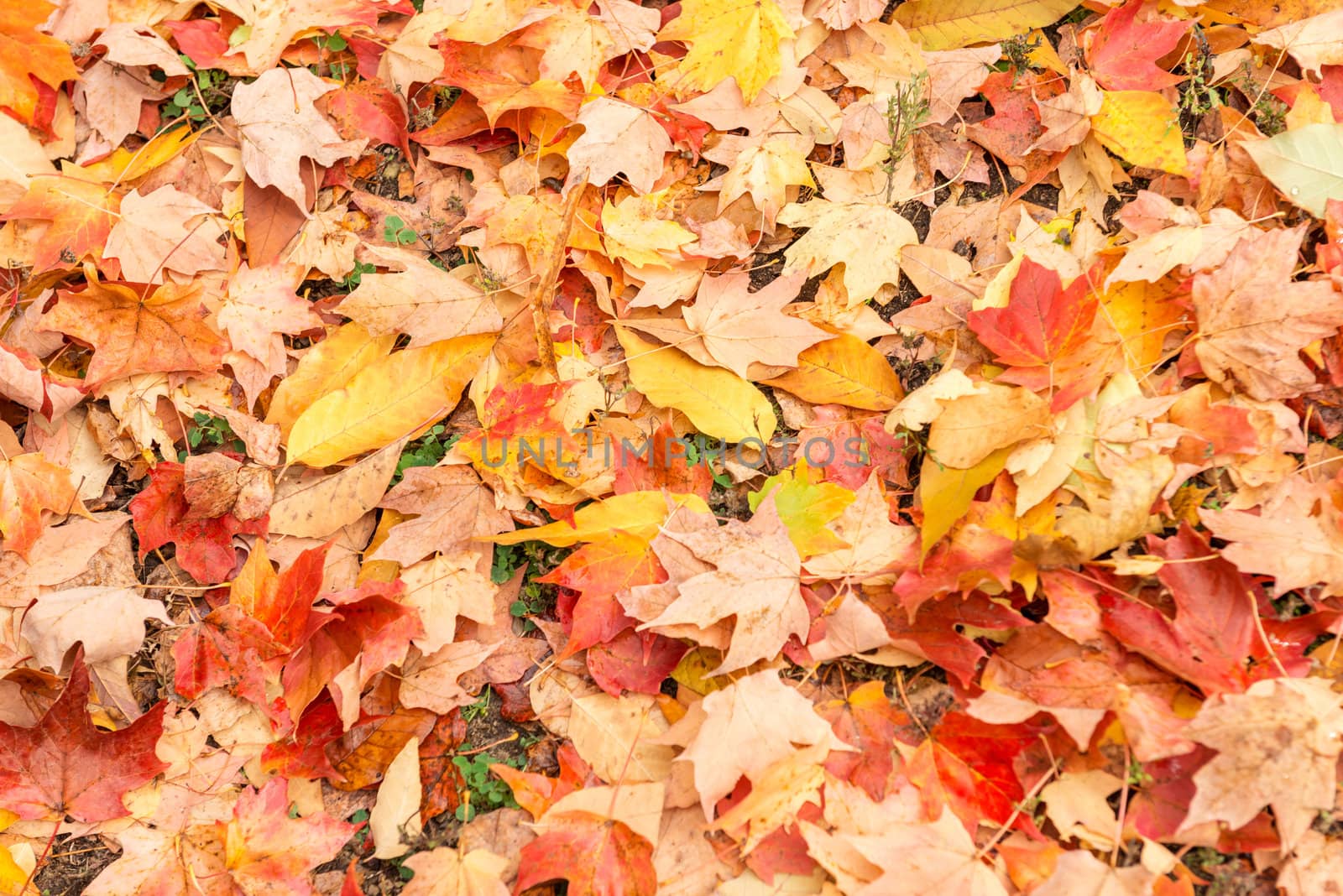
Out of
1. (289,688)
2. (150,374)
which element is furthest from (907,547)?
(150,374)

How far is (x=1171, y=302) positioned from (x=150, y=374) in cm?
192

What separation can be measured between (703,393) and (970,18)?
1.02 m

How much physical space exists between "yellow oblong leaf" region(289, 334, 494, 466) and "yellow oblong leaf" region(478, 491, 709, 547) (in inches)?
A: 11.5

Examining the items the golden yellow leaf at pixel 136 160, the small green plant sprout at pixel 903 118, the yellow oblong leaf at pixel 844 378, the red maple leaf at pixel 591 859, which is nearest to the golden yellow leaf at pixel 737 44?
the small green plant sprout at pixel 903 118

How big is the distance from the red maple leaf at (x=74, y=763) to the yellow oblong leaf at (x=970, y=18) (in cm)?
198

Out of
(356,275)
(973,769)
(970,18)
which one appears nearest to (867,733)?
(973,769)

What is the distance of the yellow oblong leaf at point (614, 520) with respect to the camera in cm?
160

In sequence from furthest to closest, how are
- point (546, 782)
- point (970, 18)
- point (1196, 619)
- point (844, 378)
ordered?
point (970, 18) < point (844, 378) < point (546, 782) < point (1196, 619)

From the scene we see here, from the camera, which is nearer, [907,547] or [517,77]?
[907,547]

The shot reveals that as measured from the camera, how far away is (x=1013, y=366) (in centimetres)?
160

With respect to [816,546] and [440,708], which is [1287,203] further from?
[440,708]

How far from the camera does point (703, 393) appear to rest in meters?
1.73

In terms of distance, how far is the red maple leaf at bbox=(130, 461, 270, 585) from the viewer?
169 centimetres

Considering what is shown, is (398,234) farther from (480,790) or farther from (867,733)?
(867,733)
